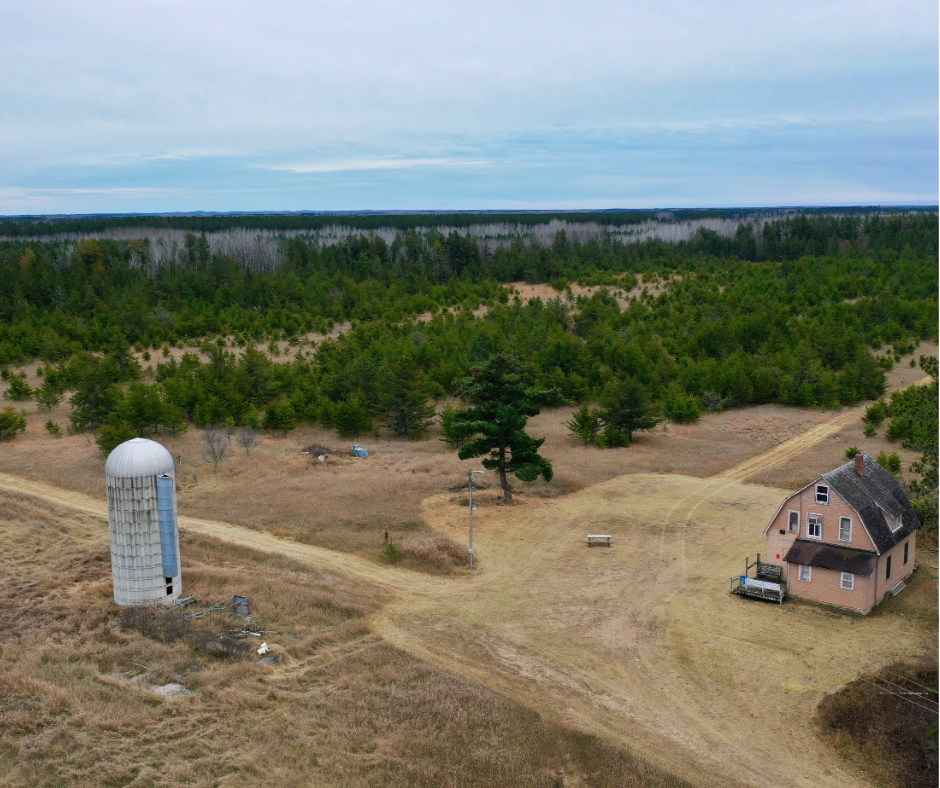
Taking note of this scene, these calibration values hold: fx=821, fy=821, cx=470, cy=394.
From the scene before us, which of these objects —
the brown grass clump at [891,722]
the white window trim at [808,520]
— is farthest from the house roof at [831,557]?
the brown grass clump at [891,722]

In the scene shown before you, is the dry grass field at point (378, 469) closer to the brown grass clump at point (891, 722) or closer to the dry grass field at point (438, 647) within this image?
the dry grass field at point (438, 647)

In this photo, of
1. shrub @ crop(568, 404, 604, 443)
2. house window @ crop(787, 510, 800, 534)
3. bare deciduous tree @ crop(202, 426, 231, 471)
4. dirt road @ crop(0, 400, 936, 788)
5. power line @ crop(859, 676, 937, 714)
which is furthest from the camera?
shrub @ crop(568, 404, 604, 443)

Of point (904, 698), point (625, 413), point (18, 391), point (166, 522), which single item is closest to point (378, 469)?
point (625, 413)

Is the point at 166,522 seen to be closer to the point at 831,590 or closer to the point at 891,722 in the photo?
the point at 891,722

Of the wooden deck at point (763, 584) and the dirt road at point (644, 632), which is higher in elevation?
the wooden deck at point (763, 584)

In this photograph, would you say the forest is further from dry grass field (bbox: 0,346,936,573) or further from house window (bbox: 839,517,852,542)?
house window (bbox: 839,517,852,542)

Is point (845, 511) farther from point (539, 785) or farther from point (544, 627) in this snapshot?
point (539, 785)

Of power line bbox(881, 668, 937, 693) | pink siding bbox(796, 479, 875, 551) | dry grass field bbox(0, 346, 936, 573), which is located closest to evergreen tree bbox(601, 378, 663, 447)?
dry grass field bbox(0, 346, 936, 573)
